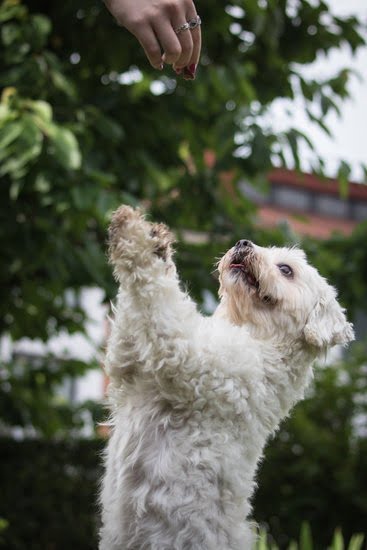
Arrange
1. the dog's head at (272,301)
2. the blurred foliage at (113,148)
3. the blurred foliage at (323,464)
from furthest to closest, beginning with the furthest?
1. the blurred foliage at (323,464)
2. the blurred foliage at (113,148)
3. the dog's head at (272,301)

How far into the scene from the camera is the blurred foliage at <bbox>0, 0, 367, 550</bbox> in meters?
4.46

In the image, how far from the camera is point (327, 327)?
2.91 meters

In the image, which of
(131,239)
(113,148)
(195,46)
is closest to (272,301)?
(131,239)

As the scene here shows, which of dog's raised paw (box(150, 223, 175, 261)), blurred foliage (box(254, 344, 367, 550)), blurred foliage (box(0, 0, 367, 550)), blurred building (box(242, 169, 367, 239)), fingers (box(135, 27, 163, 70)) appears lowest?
blurred building (box(242, 169, 367, 239))

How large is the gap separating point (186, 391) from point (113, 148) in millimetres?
3113

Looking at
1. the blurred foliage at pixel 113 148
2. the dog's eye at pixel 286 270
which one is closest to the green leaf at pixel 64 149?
the blurred foliage at pixel 113 148

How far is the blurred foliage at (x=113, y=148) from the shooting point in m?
4.46

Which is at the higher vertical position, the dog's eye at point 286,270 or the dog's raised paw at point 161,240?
the dog's raised paw at point 161,240

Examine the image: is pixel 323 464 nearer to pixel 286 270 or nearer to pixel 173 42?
pixel 286 270

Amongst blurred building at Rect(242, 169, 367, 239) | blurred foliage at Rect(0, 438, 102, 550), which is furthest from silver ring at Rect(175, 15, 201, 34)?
blurred building at Rect(242, 169, 367, 239)

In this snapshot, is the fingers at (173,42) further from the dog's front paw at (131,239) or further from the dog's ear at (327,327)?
the dog's ear at (327,327)

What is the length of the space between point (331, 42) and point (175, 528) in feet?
15.0

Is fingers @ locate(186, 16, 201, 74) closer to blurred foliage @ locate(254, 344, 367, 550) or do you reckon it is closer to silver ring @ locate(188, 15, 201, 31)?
silver ring @ locate(188, 15, 201, 31)

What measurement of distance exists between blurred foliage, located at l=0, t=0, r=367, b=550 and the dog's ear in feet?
5.44
